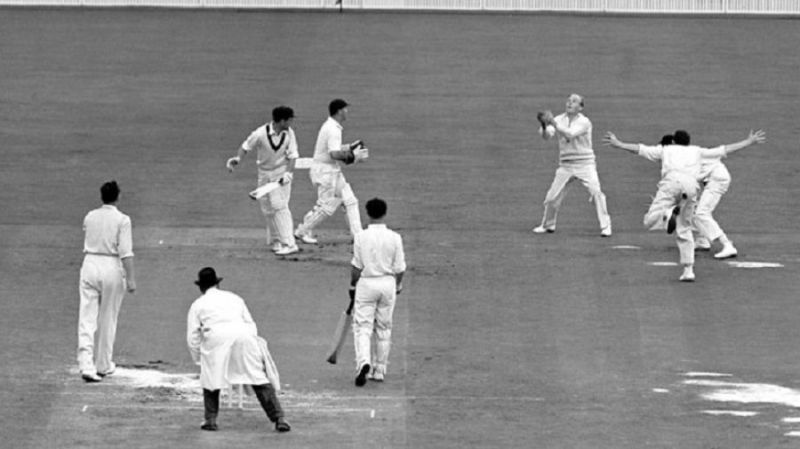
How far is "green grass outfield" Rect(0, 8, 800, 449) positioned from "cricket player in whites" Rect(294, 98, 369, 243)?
2.07 feet

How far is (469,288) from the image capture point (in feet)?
86.6

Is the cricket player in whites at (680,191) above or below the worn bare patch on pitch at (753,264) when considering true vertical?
above

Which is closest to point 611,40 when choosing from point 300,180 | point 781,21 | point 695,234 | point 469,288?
point 781,21

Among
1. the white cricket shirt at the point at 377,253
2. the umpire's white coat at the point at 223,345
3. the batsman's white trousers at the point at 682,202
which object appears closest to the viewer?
the umpire's white coat at the point at 223,345

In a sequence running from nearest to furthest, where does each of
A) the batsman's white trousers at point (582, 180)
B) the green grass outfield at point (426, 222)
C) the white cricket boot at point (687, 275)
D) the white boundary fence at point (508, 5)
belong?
1. the green grass outfield at point (426, 222)
2. the white cricket boot at point (687, 275)
3. the batsman's white trousers at point (582, 180)
4. the white boundary fence at point (508, 5)

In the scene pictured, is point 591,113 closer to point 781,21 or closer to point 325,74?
point 325,74

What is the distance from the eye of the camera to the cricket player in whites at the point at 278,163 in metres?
27.4

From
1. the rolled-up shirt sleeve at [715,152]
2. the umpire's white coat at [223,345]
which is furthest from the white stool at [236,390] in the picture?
the rolled-up shirt sleeve at [715,152]

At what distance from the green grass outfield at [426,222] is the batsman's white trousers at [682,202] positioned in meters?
0.52

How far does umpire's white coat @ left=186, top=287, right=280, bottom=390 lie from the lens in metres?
19.0

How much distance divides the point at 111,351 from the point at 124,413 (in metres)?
1.54

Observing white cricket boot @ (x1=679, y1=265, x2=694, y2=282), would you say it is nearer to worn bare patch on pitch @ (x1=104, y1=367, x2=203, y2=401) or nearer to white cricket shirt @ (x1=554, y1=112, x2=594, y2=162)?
white cricket shirt @ (x1=554, y1=112, x2=594, y2=162)

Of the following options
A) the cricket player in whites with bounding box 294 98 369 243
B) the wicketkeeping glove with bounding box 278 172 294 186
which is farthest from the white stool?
the cricket player in whites with bounding box 294 98 369 243

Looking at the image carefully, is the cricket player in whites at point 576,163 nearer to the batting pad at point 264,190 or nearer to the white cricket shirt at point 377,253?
the batting pad at point 264,190
